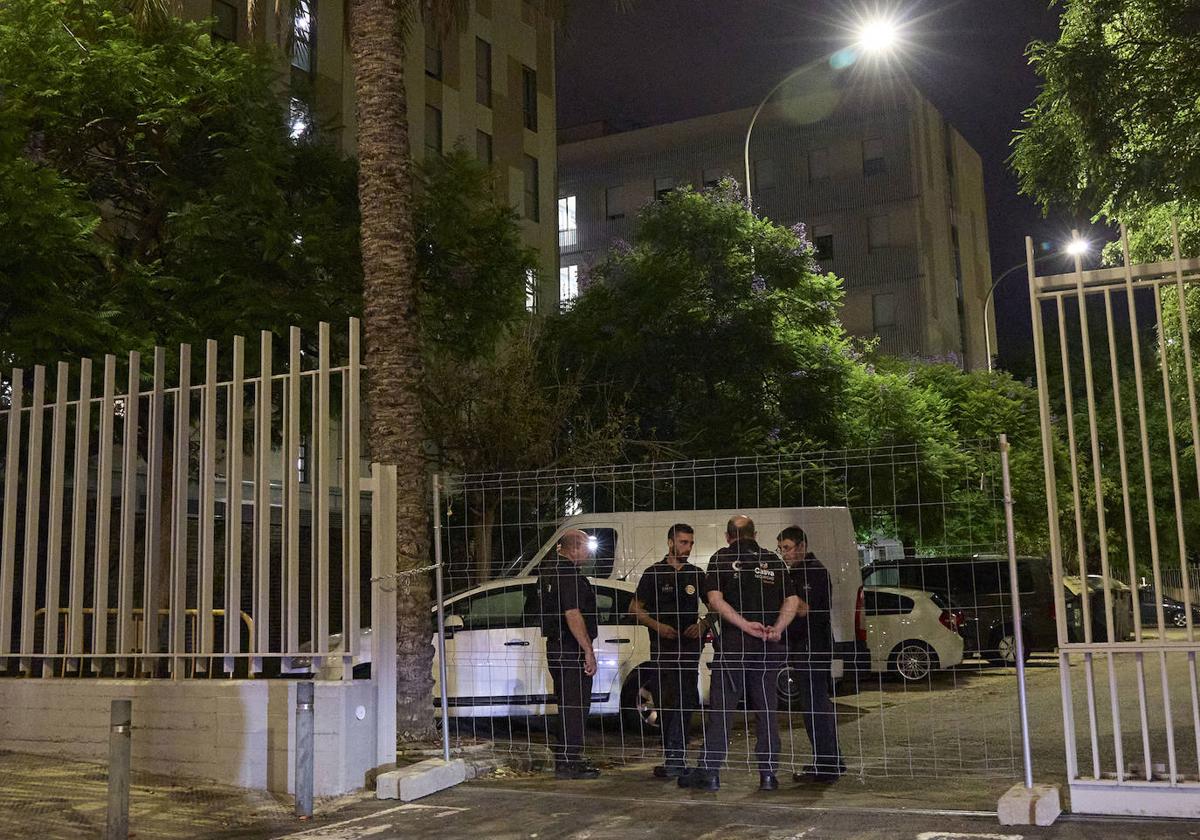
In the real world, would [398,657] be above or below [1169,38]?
below

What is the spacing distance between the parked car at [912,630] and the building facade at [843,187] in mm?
32478

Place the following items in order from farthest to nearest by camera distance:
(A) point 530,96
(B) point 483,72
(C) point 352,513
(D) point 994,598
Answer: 1. (A) point 530,96
2. (B) point 483,72
3. (D) point 994,598
4. (C) point 352,513

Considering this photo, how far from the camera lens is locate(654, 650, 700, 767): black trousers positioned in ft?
29.9

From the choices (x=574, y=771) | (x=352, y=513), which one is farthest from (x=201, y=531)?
(x=574, y=771)

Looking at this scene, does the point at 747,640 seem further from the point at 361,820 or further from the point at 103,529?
the point at 103,529

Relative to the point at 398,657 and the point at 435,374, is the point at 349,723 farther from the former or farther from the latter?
the point at 435,374

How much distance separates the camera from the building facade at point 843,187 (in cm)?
4978

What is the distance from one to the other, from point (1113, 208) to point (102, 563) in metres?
10.9

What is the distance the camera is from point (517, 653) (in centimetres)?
1174

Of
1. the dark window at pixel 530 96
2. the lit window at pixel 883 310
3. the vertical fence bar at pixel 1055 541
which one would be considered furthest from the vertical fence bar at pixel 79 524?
the lit window at pixel 883 310

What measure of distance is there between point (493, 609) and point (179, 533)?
3302 millimetres

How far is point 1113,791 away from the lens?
707 cm

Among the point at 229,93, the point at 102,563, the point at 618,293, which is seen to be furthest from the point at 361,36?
the point at 618,293

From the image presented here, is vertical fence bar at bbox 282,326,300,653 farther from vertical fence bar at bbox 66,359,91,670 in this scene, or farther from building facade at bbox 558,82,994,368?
building facade at bbox 558,82,994,368
